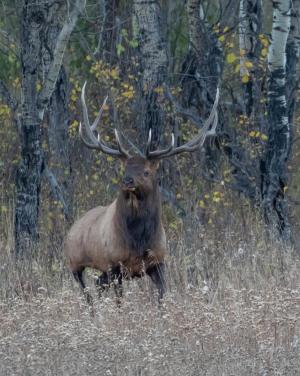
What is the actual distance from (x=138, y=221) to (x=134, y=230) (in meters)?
0.09

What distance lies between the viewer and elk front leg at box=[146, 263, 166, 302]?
33.4ft

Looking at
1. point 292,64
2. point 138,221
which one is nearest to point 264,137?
point 292,64

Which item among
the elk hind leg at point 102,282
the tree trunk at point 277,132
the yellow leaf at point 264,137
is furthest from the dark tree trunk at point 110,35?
the elk hind leg at point 102,282

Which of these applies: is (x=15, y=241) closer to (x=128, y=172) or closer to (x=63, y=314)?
(x=128, y=172)

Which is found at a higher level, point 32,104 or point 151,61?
point 151,61

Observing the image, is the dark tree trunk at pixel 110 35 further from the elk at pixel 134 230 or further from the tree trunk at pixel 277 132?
the elk at pixel 134 230

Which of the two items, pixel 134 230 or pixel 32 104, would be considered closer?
pixel 134 230

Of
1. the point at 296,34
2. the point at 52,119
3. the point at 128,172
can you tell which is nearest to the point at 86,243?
the point at 128,172

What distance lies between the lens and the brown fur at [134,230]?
1028 centimetres

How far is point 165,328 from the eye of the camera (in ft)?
26.9

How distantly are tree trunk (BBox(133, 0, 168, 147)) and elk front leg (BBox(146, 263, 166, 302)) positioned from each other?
2573 mm

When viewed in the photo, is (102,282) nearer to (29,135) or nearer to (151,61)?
(29,135)

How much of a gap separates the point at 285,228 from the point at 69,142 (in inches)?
126

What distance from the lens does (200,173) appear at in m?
13.5
